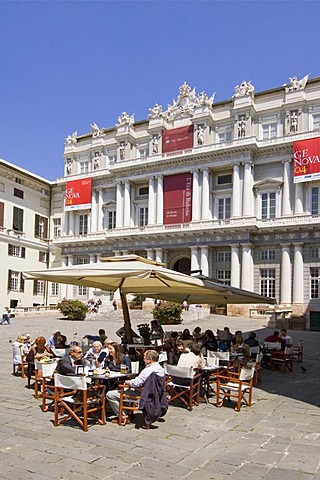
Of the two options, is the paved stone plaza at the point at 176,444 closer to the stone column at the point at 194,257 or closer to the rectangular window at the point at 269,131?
the stone column at the point at 194,257

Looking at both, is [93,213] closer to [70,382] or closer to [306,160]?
[306,160]

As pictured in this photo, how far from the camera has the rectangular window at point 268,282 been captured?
36.6m

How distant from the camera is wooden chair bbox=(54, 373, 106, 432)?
7203mm

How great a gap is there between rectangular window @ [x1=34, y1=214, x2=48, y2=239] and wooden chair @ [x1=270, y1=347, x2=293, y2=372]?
3764 cm

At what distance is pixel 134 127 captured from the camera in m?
45.8

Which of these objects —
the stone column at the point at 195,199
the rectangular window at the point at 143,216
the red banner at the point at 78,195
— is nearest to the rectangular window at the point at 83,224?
the red banner at the point at 78,195

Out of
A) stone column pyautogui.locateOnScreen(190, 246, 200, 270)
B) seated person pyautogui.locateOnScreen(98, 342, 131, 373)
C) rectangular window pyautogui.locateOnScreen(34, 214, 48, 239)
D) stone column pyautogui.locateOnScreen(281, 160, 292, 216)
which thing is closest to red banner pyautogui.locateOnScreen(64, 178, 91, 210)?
rectangular window pyautogui.locateOnScreen(34, 214, 48, 239)

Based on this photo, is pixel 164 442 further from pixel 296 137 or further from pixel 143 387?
pixel 296 137

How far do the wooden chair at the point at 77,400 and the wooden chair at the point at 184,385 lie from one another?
1467mm

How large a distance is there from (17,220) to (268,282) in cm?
2417

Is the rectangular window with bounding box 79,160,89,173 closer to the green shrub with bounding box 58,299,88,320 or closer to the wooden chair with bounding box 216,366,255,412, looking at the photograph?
the green shrub with bounding box 58,299,88,320

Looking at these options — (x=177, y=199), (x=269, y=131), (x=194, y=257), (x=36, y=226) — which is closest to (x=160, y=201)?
(x=177, y=199)

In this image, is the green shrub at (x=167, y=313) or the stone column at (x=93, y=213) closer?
the green shrub at (x=167, y=313)

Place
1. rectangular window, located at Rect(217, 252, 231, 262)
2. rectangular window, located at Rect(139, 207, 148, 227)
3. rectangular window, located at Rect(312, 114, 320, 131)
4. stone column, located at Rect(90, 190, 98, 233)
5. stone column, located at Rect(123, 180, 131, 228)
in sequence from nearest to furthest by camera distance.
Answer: rectangular window, located at Rect(312, 114, 320, 131)
rectangular window, located at Rect(217, 252, 231, 262)
stone column, located at Rect(123, 180, 131, 228)
rectangular window, located at Rect(139, 207, 148, 227)
stone column, located at Rect(90, 190, 98, 233)
